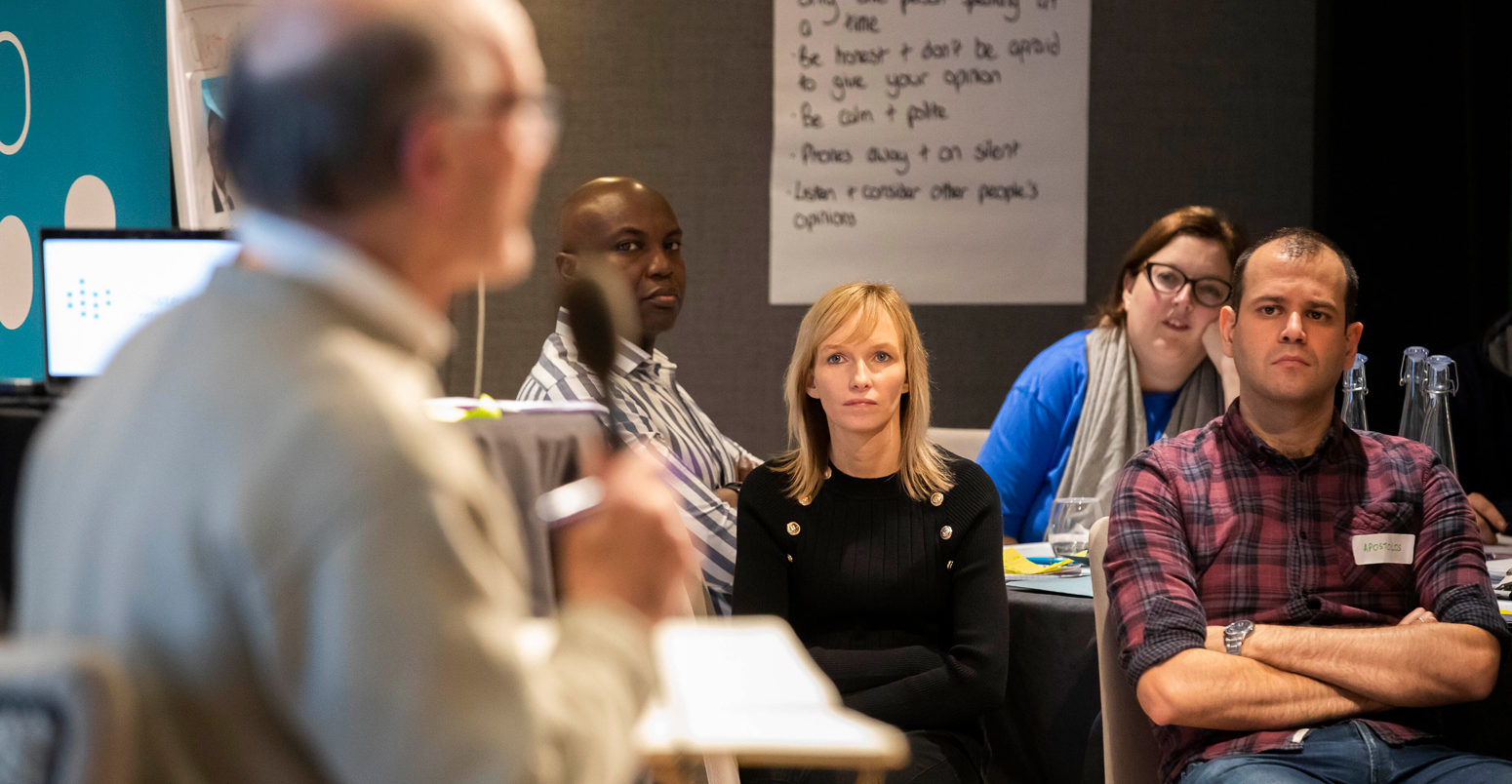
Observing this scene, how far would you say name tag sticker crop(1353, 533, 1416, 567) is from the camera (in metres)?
2.07

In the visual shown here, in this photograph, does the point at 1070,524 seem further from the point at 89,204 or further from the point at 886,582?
the point at 89,204

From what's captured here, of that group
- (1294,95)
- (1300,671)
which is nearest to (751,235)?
(1294,95)

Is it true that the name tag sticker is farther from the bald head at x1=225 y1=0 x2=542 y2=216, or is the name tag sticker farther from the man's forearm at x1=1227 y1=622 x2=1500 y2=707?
the bald head at x1=225 y1=0 x2=542 y2=216

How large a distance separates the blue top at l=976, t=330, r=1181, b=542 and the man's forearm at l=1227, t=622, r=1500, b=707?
1247 millimetres

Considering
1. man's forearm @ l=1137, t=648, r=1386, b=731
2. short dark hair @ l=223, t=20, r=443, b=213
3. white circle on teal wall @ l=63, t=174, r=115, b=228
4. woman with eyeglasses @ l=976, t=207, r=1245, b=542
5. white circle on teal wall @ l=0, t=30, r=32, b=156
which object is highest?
white circle on teal wall @ l=0, t=30, r=32, b=156

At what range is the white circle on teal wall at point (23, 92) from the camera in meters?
2.91

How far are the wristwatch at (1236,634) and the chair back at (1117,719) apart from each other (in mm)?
180

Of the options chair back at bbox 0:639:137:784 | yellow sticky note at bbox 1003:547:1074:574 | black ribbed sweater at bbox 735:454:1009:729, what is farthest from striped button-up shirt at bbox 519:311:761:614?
chair back at bbox 0:639:137:784

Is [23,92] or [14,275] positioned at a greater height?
[23,92]

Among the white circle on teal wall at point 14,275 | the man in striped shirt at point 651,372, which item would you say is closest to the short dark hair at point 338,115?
A: the man in striped shirt at point 651,372

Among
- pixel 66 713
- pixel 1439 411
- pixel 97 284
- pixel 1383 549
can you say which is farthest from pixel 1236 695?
pixel 97 284

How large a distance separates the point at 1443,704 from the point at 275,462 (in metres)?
1.93

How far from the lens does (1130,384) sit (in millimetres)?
3186

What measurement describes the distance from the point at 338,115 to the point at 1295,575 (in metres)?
1.84
